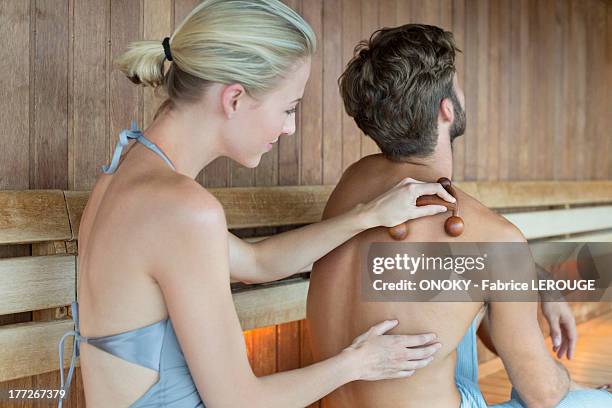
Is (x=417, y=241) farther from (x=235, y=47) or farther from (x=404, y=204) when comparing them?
(x=235, y=47)

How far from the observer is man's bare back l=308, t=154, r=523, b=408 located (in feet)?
5.21

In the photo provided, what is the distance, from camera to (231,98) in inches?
55.1

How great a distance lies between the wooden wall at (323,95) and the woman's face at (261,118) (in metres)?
0.66

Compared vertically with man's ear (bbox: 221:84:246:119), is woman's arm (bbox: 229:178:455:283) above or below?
below

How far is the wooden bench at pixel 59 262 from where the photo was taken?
176cm

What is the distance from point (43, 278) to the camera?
6.00 feet

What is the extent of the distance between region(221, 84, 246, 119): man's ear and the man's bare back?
0.44 m

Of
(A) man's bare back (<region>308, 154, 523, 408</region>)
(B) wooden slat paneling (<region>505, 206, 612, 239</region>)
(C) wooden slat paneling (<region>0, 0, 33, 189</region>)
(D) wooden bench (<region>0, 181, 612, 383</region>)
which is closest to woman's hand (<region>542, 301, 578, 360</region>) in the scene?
(A) man's bare back (<region>308, 154, 523, 408</region>)

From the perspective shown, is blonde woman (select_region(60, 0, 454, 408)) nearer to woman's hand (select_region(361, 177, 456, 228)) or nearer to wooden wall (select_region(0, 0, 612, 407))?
woman's hand (select_region(361, 177, 456, 228))

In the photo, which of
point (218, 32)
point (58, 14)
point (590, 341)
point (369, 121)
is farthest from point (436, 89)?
point (590, 341)

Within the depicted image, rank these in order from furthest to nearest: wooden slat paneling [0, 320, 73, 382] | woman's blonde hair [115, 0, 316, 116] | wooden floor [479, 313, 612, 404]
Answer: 1. wooden floor [479, 313, 612, 404]
2. wooden slat paneling [0, 320, 73, 382]
3. woman's blonde hair [115, 0, 316, 116]

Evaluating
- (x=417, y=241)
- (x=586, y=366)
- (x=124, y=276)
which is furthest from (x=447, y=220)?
(x=586, y=366)

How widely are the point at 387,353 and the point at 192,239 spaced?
49 cm

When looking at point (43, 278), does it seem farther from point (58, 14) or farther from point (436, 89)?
point (436, 89)
